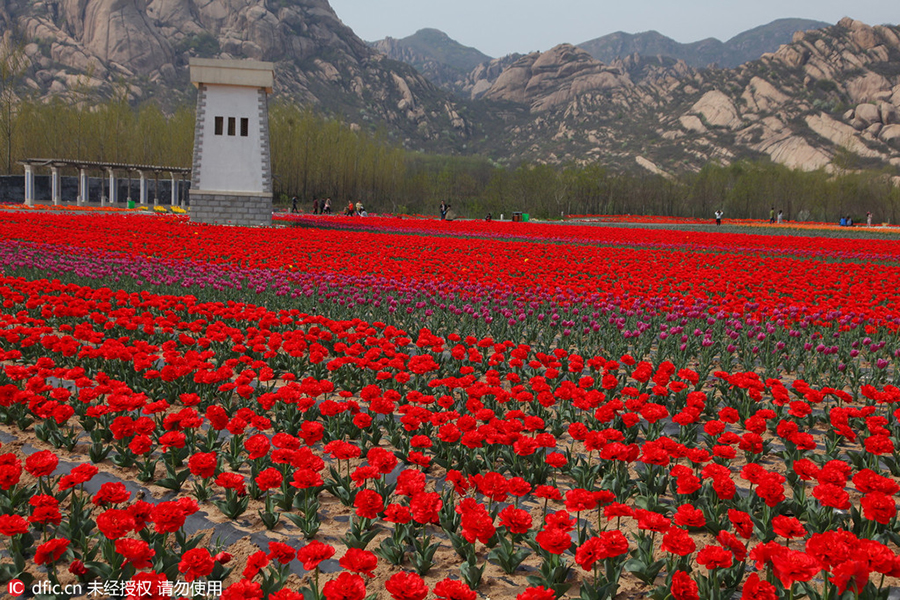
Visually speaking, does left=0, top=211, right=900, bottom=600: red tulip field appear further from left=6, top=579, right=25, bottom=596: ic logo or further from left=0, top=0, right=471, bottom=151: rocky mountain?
left=0, top=0, right=471, bottom=151: rocky mountain

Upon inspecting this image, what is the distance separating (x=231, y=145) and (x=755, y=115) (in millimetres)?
114545

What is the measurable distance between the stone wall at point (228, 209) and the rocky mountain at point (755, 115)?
92.9 m

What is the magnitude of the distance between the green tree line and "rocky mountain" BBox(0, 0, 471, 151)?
55.2 metres

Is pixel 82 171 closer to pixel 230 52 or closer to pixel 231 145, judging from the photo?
pixel 231 145

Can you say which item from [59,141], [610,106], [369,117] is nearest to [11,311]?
[59,141]

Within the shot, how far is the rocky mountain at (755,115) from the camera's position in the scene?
102938mm

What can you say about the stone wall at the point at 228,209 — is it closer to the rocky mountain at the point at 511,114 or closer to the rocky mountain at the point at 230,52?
the rocky mountain at the point at 511,114

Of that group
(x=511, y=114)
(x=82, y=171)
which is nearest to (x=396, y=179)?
(x=82, y=171)

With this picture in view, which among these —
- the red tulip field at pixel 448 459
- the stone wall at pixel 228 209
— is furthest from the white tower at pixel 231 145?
the red tulip field at pixel 448 459

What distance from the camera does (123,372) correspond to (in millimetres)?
5328

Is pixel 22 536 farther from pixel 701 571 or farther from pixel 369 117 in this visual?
pixel 369 117

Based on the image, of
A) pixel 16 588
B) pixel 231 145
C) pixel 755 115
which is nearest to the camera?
pixel 16 588

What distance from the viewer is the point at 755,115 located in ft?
368

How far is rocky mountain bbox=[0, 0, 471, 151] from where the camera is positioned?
4407 inches
